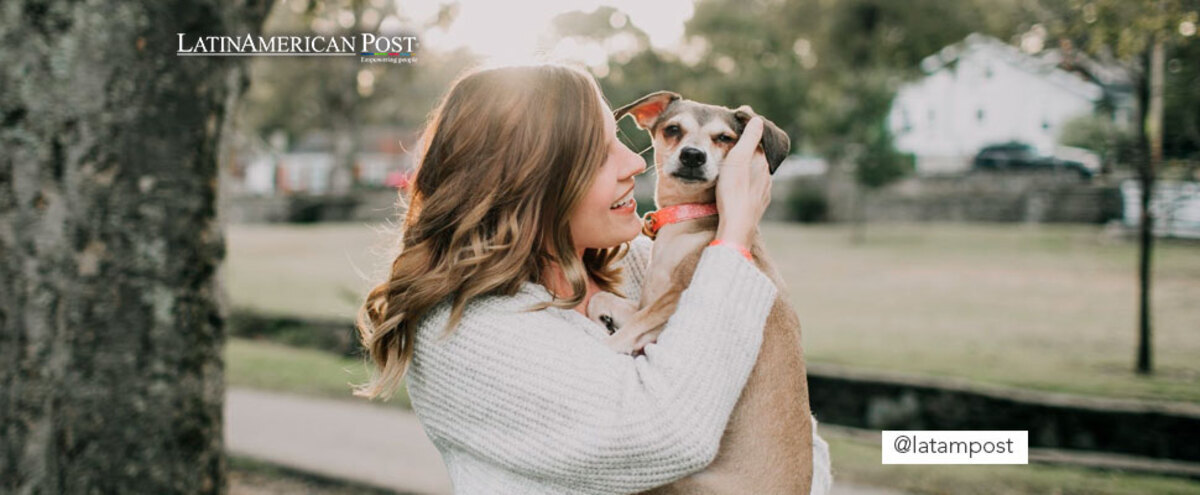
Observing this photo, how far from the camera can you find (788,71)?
3067 centimetres

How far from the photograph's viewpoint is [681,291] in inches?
95.3

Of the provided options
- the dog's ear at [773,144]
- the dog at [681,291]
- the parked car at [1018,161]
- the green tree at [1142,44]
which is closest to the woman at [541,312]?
the dog at [681,291]

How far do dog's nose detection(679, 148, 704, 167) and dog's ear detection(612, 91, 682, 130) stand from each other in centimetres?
31

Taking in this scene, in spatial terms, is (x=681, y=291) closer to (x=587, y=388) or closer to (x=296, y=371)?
(x=587, y=388)

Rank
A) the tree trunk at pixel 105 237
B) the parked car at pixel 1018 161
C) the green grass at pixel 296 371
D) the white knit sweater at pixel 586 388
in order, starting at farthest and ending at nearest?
1. the parked car at pixel 1018 161
2. the green grass at pixel 296 371
3. the tree trunk at pixel 105 237
4. the white knit sweater at pixel 586 388

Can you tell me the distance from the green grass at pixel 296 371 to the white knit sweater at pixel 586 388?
5.92 meters

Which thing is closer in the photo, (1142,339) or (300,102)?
(1142,339)

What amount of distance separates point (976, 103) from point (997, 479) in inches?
1438

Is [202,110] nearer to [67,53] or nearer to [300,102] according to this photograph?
[67,53]

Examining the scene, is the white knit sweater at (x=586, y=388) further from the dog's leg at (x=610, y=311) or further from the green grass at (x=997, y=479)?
the green grass at (x=997, y=479)

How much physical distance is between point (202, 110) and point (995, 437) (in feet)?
15.5

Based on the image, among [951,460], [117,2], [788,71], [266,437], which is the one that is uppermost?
[788,71]

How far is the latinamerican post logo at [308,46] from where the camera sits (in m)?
3.51

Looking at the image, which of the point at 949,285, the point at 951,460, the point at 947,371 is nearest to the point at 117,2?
the point at 951,460
